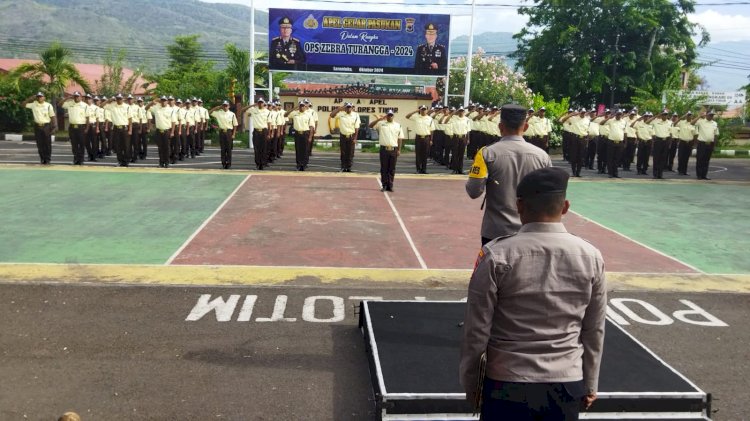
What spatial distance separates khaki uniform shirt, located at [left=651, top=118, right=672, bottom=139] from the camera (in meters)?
20.2

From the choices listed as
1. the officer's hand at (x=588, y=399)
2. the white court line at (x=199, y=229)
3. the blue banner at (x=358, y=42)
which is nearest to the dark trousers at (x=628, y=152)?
the blue banner at (x=358, y=42)

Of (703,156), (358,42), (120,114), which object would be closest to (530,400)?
(120,114)

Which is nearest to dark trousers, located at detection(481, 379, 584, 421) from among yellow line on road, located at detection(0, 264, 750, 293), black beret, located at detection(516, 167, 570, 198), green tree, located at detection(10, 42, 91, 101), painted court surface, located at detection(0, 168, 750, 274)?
black beret, located at detection(516, 167, 570, 198)

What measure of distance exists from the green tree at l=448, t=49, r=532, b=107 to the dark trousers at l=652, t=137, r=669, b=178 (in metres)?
15.5

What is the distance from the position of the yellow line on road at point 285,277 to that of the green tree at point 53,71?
2527cm

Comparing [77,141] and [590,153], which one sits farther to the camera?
[590,153]

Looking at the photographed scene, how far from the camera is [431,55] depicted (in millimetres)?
23781

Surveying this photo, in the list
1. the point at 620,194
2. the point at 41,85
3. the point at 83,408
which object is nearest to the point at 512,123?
the point at 83,408

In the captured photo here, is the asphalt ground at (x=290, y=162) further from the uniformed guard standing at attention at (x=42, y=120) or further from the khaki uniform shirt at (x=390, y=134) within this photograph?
the khaki uniform shirt at (x=390, y=134)

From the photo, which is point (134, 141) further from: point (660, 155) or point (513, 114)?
point (513, 114)

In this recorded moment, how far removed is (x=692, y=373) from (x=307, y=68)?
774 inches

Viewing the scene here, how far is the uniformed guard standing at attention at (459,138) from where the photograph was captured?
19.6 meters

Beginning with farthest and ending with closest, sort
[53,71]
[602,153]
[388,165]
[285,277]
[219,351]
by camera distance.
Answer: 1. [53,71]
2. [602,153]
3. [388,165]
4. [285,277]
5. [219,351]

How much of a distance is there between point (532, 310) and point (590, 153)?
2018 cm
